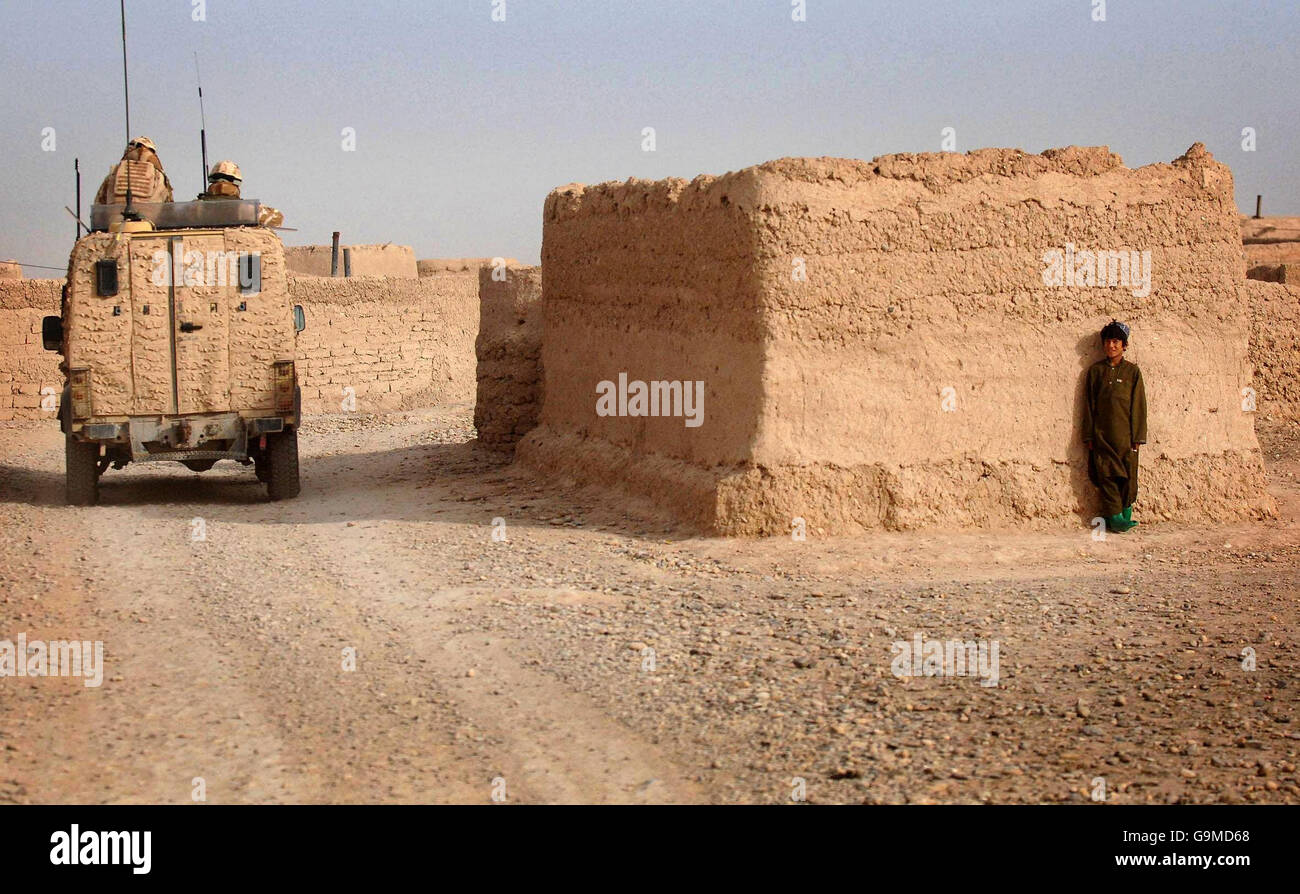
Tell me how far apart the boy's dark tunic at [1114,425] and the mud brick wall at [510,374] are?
5210 mm

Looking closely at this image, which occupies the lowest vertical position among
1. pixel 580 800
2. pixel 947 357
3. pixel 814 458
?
pixel 580 800

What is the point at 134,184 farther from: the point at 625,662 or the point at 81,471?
the point at 625,662

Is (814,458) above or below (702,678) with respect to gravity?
above

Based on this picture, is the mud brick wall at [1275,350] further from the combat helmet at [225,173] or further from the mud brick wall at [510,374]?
the combat helmet at [225,173]

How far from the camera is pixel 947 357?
26.7ft

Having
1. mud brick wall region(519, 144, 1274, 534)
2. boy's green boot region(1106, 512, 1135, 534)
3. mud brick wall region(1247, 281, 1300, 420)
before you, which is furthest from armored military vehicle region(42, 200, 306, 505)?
mud brick wall region(1247, 281, 1300, 420)

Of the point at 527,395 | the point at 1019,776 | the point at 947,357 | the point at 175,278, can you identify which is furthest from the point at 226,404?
the point at 1019,776

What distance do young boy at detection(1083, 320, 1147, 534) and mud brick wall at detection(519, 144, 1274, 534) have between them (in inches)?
4.7

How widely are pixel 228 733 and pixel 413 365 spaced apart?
14.2 meters

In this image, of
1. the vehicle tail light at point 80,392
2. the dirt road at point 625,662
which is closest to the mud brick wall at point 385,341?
the vehicle tail light at point 80,392

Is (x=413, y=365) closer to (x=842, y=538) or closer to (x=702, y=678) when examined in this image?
(x=842, y=538)

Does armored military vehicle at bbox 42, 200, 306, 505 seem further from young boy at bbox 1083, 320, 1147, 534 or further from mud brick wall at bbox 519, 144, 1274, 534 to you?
young boy at bbox 1083, 320, 1147, 534

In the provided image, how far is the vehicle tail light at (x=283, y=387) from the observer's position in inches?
400

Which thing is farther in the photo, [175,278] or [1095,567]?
[175,278]
